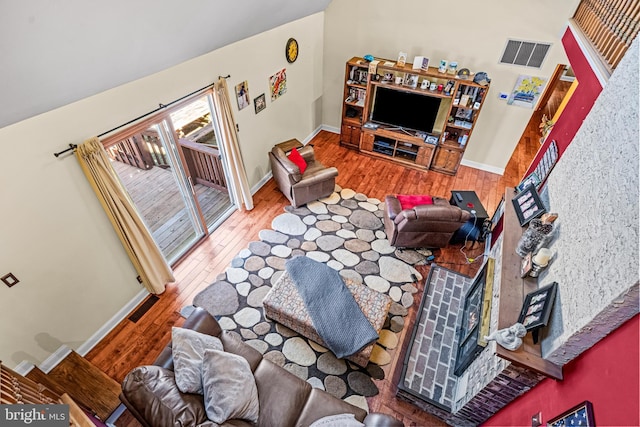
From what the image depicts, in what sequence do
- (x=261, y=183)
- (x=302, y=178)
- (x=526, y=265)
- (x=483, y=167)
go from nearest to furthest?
(x=526, y=265), (x=302, y=178), (x=261, y=183), (x=483, y=167)

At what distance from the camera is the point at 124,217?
3170 millimetres

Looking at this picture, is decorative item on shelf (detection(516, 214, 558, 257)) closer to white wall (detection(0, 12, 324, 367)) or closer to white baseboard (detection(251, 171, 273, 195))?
white wall (detection(0, 12, 324, 367))

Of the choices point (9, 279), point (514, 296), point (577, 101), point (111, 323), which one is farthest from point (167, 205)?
point (577, 101)

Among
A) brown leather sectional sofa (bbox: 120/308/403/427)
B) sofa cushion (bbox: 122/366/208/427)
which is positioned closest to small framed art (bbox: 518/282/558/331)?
brown leather sectional sofa (bbox: 120/308/403/427)

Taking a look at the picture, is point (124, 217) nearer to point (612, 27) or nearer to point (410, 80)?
point (612, 27)

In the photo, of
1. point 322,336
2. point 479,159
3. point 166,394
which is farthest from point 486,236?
point 166,394

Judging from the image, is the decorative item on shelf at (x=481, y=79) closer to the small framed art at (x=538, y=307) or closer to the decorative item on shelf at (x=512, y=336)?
the small framed art at (x=538, y=307)

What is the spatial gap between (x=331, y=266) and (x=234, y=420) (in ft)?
7.61

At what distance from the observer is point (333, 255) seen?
455 centimetres

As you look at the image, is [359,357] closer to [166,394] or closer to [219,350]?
[219,350]

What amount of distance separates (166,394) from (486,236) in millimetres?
4549

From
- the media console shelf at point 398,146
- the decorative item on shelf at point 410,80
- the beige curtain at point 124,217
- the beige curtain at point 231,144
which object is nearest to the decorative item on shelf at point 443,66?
the decorative item on shelf at point 410,80

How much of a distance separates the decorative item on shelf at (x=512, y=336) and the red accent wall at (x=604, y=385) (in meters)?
0.28

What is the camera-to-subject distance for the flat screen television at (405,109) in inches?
226
